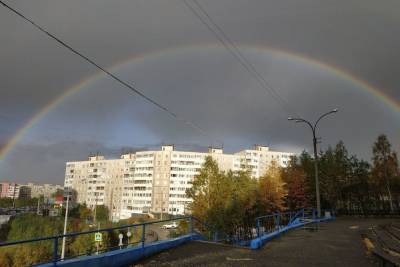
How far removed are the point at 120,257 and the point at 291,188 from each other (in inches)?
1317

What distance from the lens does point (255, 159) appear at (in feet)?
486

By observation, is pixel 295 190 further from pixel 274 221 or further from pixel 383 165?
pixel 383 165

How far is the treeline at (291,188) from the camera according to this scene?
28266 mm

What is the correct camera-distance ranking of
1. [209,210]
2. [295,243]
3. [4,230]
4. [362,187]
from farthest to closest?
[4,230]
[362,187]
[209,210]
[295,243]

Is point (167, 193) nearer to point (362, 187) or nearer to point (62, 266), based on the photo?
point (362, 187)

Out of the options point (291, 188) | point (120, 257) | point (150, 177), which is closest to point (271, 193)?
point (291, 188)

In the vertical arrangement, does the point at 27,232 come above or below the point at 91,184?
below

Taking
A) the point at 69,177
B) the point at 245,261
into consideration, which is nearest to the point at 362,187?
the point at 245,261

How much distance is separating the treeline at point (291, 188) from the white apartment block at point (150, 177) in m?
60.8

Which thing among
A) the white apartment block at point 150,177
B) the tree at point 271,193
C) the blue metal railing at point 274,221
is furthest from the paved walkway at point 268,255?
the white apartment block at point 150,177

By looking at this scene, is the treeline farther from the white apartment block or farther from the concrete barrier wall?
the white apartment block

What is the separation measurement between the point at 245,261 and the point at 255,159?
458ft

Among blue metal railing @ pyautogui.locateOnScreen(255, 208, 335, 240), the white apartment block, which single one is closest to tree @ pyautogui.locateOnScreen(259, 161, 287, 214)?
blue metal railing @ pyautogui.locateOnScreen(255, 208, 335, 240)

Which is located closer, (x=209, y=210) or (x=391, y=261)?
(x=391, y=261)
